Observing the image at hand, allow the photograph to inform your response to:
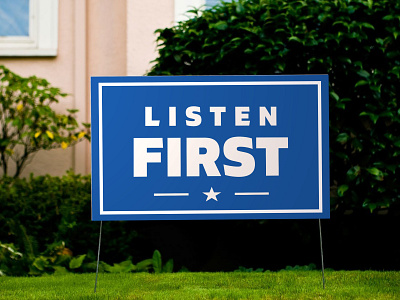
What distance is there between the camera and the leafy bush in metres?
3.95

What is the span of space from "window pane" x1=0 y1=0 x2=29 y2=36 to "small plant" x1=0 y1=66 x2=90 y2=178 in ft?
2.68

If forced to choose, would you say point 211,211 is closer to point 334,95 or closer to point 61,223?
point 334,95

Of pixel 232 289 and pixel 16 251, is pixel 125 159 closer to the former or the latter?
pixel 232 289

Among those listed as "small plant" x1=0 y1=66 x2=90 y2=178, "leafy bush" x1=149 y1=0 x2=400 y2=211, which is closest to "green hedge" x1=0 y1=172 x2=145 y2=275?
"small plant" x1=0 y1=66 x2=90 y2=178

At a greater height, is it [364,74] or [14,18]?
[14,18]

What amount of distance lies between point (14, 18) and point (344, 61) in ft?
13.9

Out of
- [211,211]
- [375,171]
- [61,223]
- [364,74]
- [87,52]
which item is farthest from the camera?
[87,52]

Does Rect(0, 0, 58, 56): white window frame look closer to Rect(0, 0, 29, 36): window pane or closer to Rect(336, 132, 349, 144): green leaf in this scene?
Rect(0, 0, 29, 36): window pane

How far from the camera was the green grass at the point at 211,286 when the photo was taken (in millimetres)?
2779

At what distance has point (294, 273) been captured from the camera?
11.3ft

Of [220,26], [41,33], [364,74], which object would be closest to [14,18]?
[41,33]

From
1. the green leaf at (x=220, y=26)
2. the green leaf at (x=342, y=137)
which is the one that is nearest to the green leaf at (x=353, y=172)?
the green leaf at (x=342, y=137)

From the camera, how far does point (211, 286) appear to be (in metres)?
3.05

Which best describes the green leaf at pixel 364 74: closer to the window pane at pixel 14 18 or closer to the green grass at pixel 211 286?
the green grass at pixel 211 286
